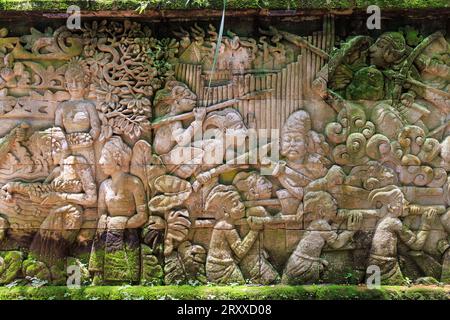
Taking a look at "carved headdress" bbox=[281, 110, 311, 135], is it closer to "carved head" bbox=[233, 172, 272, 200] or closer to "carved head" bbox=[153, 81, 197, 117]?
"carved head" bbox=[233, 172, 272, 200]

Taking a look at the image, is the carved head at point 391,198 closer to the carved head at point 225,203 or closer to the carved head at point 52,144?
the carved head at point 225,203

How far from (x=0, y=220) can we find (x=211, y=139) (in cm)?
301

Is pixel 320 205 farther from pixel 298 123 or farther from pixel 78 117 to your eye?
pixel 78 117

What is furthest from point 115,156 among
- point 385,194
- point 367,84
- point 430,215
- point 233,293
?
point 430,215

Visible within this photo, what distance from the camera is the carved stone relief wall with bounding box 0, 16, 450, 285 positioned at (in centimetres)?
667

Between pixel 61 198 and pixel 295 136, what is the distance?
3.20 m

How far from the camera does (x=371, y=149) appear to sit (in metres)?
6.67

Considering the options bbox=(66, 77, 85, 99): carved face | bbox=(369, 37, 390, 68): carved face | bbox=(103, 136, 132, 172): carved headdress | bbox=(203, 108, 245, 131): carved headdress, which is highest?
bbox=(369, 37, 390, 68): carved face

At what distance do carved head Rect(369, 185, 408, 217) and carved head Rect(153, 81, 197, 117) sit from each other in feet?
8.84

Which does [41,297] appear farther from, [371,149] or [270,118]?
[371,149]

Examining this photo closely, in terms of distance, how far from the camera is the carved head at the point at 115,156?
6.63 m

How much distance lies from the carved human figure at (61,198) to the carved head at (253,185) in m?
1.92

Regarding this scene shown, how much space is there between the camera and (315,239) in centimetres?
662

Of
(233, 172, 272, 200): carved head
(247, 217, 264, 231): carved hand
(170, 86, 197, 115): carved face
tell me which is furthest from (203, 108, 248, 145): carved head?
(247, 217, 264, 231): carved hand
